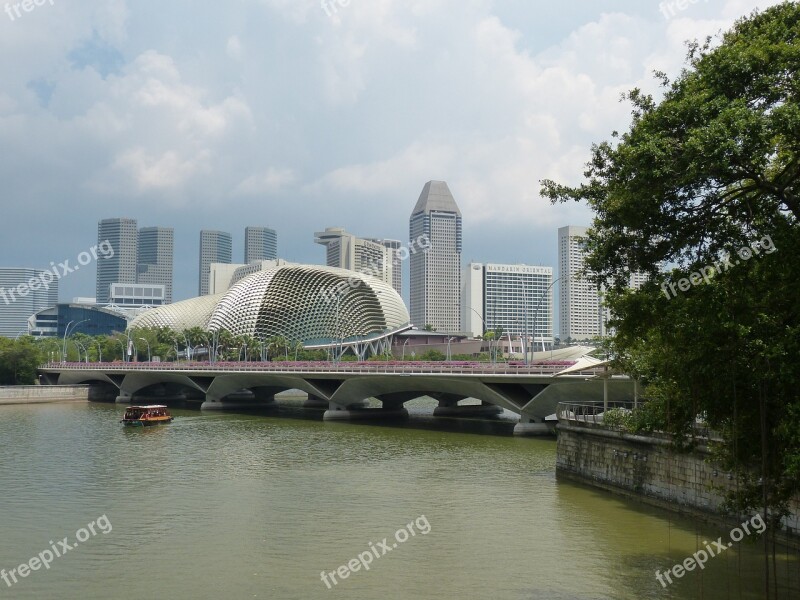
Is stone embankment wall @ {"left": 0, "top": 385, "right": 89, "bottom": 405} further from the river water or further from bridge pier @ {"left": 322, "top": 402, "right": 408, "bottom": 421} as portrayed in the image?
the river water

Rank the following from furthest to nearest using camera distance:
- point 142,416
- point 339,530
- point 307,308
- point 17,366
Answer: point 307,308, point 17,366, point 142,416, point 339,530

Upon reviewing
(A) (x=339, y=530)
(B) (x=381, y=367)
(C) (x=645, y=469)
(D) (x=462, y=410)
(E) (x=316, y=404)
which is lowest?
(A) (x=339, y=530)

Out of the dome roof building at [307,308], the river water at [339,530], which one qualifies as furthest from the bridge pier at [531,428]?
the dome roof building at [307,308]

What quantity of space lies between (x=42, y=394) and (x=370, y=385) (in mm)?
48924

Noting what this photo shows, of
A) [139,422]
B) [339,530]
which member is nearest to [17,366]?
[139,422]

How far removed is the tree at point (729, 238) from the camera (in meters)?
13.2

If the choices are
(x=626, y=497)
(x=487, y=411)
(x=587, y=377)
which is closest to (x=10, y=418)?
(x=487, y=411)

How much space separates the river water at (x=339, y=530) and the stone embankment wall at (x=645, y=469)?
646 mm

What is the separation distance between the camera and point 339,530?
23.6 m

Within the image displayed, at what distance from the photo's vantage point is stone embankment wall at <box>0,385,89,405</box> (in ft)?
286

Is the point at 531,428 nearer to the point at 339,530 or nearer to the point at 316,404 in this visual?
the point at 339,530

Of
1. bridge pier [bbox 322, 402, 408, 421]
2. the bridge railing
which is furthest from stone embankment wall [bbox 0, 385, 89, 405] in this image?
bridge pier [bbox 322, 402, 408, 421]

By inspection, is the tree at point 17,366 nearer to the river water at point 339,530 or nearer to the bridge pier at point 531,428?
the river water at point 339,530

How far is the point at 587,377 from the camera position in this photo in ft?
147
